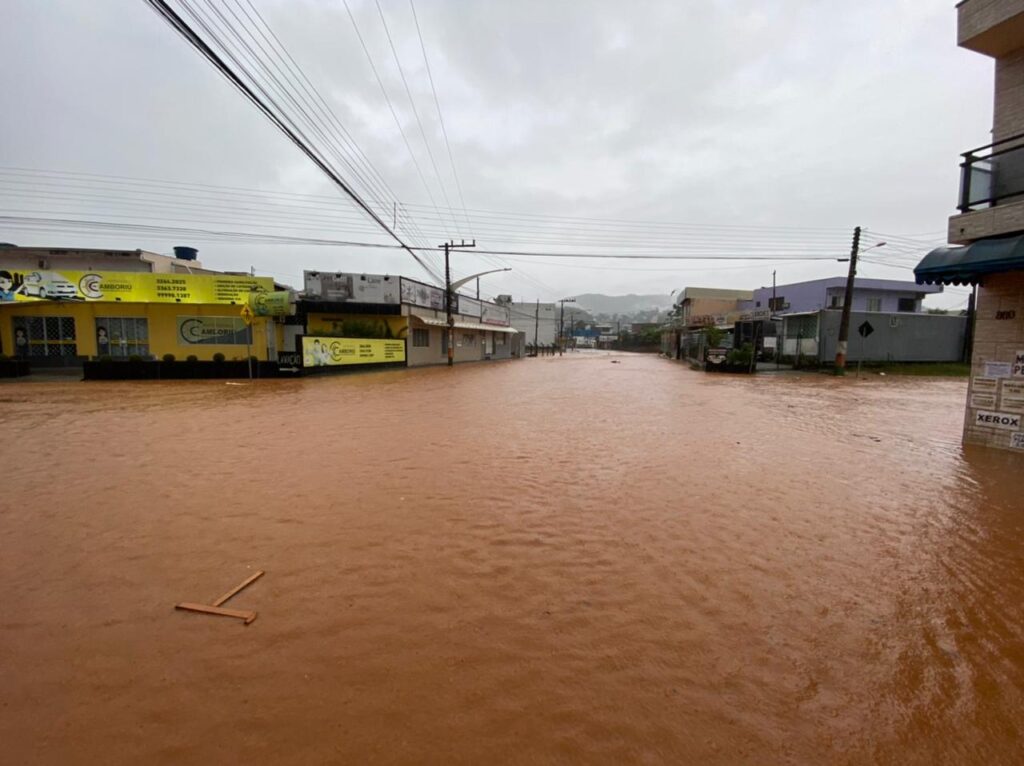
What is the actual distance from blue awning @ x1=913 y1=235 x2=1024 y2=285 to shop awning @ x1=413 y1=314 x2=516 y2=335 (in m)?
24.7

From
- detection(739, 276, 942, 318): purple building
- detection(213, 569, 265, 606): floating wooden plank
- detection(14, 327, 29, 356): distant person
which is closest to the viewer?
detection(213, 569, 265, 606): floating wooden plank

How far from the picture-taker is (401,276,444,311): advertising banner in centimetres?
2825

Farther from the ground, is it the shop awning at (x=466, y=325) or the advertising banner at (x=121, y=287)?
the advertising banner at (x=121, y=287)

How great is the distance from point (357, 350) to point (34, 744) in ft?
75.2

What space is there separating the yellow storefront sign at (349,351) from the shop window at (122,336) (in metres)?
8.57

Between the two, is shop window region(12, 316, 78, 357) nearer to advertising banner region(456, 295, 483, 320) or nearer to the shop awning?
the shop awning

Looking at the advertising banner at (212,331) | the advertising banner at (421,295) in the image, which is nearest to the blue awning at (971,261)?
the advertising banner at (421,295)

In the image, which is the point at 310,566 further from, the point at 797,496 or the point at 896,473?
the point at 896,473

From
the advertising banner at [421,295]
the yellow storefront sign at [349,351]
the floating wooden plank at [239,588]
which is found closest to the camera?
the floating wooden plank at [239,588]

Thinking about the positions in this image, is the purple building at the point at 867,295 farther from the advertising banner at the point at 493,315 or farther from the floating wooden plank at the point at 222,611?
the floating wooden plank at the point at 222,611

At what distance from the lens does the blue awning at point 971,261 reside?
7176 mm

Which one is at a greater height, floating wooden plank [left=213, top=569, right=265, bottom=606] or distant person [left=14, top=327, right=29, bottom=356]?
distant person [left=14, top=327, right=29, bottom=356]

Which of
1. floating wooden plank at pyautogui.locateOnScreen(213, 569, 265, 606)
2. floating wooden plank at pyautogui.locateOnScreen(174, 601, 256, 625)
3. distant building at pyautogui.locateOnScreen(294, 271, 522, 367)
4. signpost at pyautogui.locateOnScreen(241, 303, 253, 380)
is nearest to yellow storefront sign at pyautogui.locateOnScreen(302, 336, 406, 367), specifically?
distant building at pyautogui.locateOnScreen(294, 271, 522, 367)

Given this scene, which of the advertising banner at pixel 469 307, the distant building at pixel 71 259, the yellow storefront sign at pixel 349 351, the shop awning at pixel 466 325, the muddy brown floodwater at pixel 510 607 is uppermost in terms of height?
the distant building at pixel 71 259
